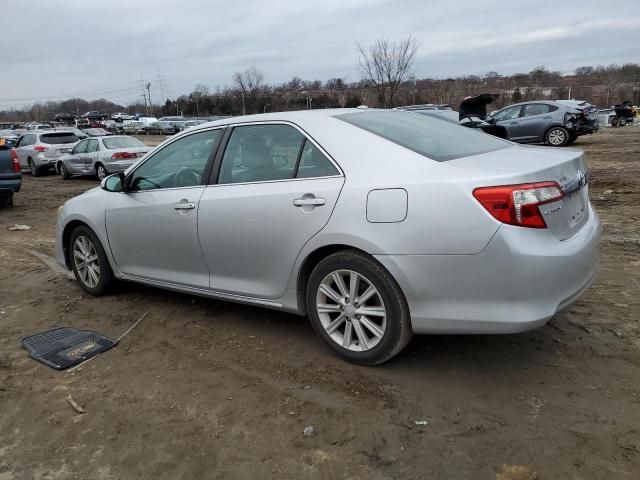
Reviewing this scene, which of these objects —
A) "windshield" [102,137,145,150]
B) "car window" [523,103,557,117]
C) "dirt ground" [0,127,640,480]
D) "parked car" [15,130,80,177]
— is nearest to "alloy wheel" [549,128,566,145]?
"car window" [523,103,557,117]

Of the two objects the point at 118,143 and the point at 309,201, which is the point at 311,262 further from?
the point at 118,143

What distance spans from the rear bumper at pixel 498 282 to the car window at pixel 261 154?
1.05 meters

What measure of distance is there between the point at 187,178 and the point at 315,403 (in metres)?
2.12

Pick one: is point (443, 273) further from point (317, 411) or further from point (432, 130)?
point (432, 130)

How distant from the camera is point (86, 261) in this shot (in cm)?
520

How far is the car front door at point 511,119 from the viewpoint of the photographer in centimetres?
1688

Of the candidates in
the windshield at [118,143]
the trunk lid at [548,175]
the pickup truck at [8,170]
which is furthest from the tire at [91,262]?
the windshield at [118,143]

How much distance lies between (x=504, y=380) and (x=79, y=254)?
4.06 m

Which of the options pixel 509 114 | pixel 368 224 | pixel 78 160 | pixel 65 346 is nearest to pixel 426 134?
pixel 368 224

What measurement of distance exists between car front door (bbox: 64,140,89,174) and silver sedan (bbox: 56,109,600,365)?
1314 centimetres

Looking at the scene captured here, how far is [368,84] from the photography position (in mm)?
37281

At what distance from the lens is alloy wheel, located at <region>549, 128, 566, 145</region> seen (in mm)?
16469

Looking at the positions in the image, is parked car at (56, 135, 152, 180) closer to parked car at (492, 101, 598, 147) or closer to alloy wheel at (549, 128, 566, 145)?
parked car at (492, 101, 598, 147)

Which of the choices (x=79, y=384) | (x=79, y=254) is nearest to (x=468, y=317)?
(x=79, y=384)
